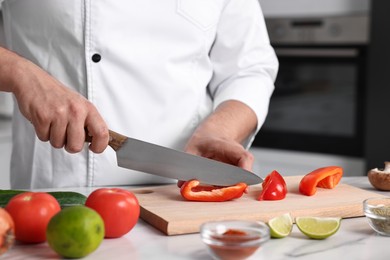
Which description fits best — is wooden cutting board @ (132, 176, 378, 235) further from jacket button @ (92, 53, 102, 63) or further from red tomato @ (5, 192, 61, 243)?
jacket button @ (92, 53, 102, 63)

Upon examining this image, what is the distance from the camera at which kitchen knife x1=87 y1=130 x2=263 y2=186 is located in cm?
130

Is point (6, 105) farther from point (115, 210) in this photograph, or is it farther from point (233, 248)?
point (233, 248)

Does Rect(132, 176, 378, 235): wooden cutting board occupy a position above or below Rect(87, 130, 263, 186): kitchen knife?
below

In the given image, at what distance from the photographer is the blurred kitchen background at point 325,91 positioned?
105 inches

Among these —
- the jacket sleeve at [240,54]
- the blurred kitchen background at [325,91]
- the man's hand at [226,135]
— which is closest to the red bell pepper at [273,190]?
the man's hand at [226,135]

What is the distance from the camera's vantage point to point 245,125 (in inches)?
62.7

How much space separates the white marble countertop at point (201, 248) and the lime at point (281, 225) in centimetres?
1

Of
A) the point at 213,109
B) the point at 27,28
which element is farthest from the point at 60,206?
the point at 213,109

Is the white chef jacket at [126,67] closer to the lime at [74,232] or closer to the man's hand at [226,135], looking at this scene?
the man's hand at [226,135]

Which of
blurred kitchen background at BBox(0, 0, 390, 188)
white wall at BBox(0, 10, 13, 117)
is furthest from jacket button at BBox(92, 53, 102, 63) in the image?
white wall at BBox(0, 10, 13, 117)

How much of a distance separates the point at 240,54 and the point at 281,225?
687mm

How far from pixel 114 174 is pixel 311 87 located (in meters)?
1.49

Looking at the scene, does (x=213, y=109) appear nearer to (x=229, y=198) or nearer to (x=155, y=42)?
(x=155, y=42)

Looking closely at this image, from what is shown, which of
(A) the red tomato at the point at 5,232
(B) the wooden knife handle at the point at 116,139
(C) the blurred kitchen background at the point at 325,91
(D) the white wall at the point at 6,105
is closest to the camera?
(A) the red tomato at the point at 5,232
